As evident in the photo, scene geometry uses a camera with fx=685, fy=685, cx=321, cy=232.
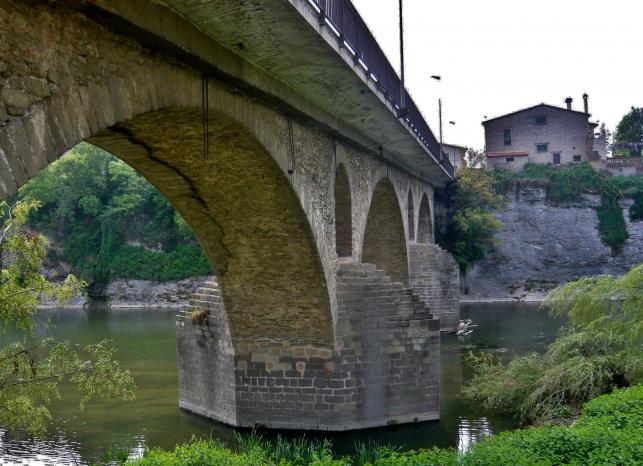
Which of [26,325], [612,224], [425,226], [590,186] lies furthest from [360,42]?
[590,186]

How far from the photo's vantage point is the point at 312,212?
11.9 meters

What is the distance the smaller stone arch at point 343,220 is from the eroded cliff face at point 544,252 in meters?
23.8

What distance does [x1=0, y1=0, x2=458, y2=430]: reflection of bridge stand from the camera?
17.0 feet

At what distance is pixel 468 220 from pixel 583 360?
25.0 metres

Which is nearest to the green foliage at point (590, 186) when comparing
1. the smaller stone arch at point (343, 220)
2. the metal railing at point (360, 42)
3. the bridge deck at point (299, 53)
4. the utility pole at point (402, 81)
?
the utility pole at point (402, 81)

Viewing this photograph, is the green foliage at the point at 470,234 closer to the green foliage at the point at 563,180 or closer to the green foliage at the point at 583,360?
the green foliage at the point at 563,180

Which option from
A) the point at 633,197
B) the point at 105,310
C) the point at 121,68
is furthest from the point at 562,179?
the point at 121,68

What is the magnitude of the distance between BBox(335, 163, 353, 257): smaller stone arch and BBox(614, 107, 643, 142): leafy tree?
51757mm

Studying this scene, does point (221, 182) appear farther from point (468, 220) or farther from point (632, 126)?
point (632, 126)

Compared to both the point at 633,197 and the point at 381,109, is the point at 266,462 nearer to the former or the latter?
the point at 381,109

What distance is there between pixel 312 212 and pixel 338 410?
373cm

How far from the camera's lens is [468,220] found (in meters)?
37.2

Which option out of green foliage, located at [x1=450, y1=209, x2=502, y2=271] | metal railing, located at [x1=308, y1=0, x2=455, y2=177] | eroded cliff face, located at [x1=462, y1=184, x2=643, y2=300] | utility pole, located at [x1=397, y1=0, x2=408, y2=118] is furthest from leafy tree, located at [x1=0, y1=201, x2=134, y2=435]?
eroded cliff face, located at [x1=462, y1=184, x2=643, y2=300]

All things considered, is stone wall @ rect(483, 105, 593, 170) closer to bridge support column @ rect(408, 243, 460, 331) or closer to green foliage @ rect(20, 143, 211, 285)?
bridge support column @ rect(408, 243, 460, 331)
